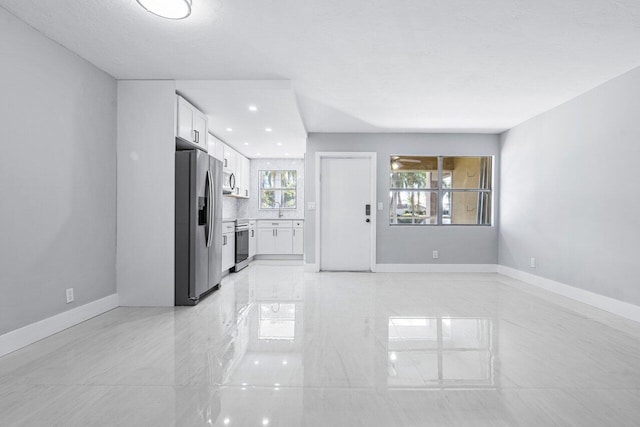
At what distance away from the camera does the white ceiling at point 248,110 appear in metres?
3.64

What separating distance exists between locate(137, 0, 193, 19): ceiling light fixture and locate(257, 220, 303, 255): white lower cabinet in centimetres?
528

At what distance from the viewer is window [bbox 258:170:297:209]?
8016 mm

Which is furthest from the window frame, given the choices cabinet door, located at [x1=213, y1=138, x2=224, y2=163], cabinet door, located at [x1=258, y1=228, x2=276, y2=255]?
cabinet door, located at [x1=213, y1=138, x2=224, y2=163]

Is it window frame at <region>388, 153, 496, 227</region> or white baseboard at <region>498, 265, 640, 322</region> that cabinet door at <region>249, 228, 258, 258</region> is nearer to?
window frame at <region>388, 153, 496, 227</region>

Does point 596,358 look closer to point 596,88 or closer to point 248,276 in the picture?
point 596,88

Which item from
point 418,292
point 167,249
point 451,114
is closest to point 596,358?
point 418,292

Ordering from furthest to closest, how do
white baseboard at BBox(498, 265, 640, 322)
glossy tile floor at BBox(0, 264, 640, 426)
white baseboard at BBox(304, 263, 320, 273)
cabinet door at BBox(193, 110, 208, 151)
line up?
1. white baseboard at BBox(304, 263, 320, 273)
2. cabinet door at BBox(193, 110, 208, 151)
3. white baseboard at BBox(498, 265, 640, 322)
4. glossy tile floor at BBox(0, 264, 640, 426)

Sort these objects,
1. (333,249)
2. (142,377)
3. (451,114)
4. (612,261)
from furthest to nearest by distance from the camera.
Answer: (333,249), (451,114), (612,261), (142,377)

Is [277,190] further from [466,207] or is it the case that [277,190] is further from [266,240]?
[466,207]

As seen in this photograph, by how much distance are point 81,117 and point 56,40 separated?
2.05 feet

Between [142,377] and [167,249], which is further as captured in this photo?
[167,249]

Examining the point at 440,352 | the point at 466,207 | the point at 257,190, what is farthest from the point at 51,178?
the point at 466,207

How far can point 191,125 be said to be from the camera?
13.1 ft

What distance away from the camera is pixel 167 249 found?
11.9ft
